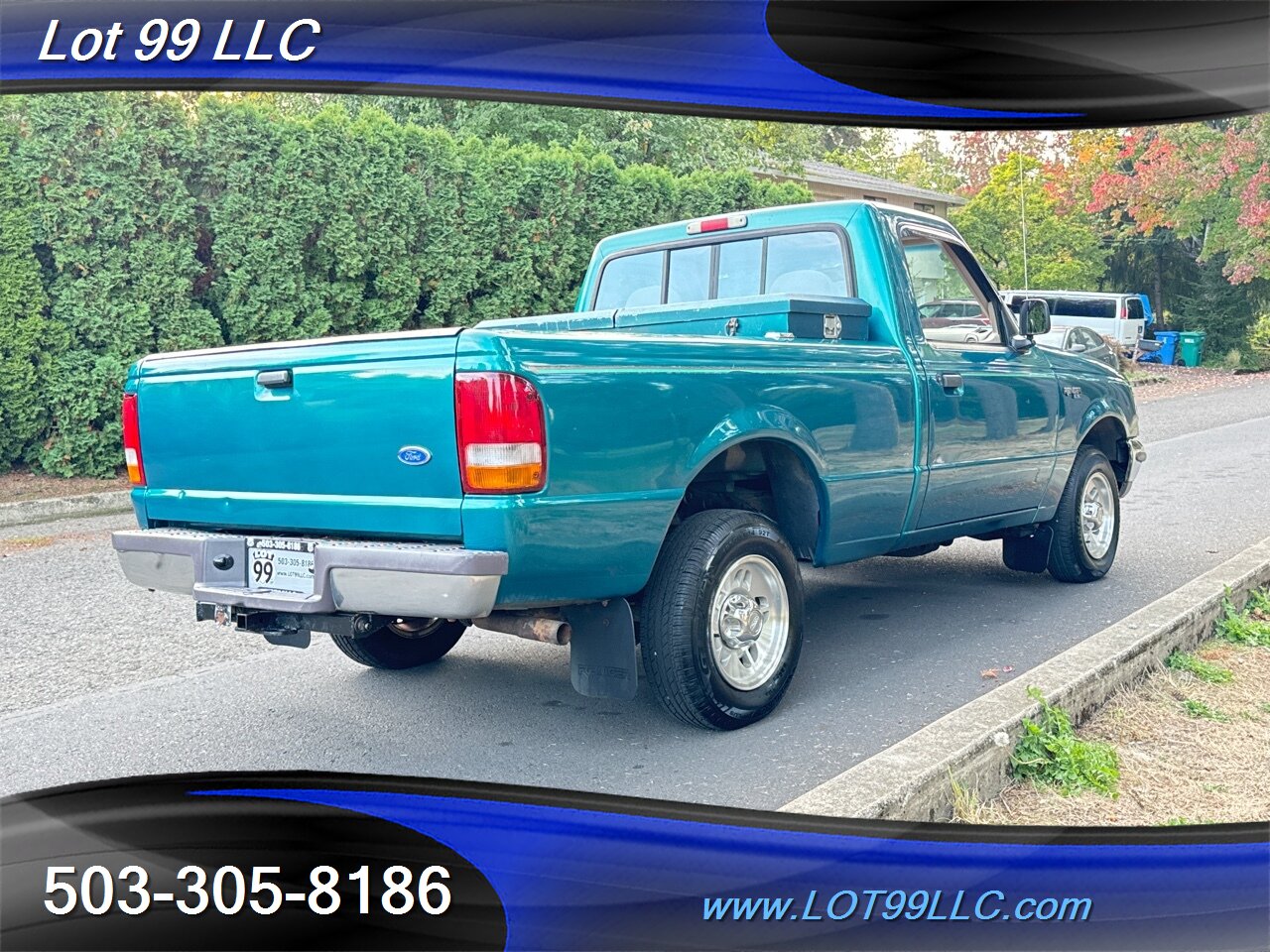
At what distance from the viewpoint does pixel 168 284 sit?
1180cm

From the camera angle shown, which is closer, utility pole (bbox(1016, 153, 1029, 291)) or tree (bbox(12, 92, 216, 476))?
tree (bbox(12, 92, 216, 476))

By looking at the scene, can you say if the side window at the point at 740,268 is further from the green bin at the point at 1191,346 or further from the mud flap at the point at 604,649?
the green bin at the point at 1191,346

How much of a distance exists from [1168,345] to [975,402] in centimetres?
2837

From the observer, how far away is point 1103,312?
30.2 meters

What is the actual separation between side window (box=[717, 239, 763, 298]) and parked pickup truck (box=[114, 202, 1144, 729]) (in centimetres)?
1

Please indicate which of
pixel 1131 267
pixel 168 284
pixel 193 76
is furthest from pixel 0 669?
pixel 1131 267

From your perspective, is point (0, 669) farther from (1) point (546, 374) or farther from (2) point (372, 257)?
(2) point (372, 257)

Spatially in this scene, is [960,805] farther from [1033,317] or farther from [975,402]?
[1033,317]

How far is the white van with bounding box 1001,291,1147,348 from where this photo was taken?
29750 millimetres

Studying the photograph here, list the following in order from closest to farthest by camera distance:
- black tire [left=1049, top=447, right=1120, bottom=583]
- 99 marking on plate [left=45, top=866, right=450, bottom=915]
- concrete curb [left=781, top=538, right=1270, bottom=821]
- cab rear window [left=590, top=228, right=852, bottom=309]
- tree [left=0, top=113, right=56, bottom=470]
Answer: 99 marking on plate [left=45, top=866, right=450, bottom=915], concrete curb [left=781, top=538, right=1270, bottom=821], cab rear window [left=590, top=228, right=852, bottom=309], black tire [left=1049, top=447, right=1120, bottom=583], tree [left=0, top=113, right=56, bottom=470]

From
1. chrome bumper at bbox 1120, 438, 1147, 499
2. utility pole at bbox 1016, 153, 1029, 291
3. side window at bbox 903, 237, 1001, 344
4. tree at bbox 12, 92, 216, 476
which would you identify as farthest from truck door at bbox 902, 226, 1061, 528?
utility pole at bbox 1016, 153, 1029, 291

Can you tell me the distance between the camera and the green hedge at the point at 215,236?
1120 cm

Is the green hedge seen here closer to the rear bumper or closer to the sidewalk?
the rear bumper

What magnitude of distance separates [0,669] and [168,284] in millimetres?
6949
